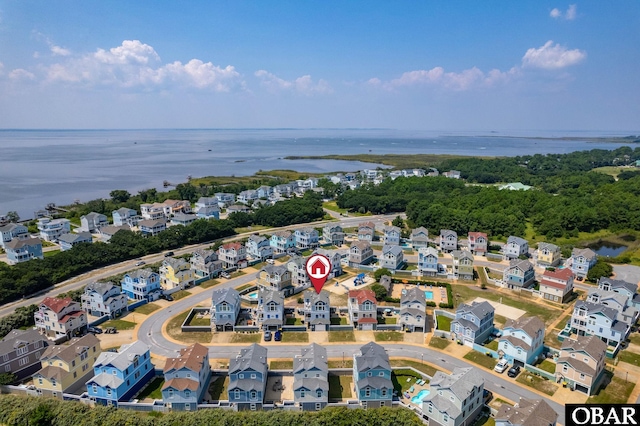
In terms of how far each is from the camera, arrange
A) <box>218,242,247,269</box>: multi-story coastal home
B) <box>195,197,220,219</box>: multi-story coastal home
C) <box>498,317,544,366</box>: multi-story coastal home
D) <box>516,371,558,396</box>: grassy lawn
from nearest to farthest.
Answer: <box>516,371,558,396</box>: grassy lawn → <box>498,317,544,366</box>: multi-story coastal home → <box>218,242,247,269</box>: multi-story coastal home → <box>195,197,220,219</box>: multi-story coastal home

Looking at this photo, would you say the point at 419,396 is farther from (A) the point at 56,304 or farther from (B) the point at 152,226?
(B) the point at 152,226

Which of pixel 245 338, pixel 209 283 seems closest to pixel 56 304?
pixel 209 283

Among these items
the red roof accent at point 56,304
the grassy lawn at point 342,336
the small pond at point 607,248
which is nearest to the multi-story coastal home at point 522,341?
the grassy lawn at point 342,336

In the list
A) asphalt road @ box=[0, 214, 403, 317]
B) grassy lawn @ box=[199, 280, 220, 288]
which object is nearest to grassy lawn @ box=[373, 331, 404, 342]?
grassy lawn @ box=[199, 280, 220, 288]

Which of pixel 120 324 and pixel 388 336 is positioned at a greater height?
pixel 120 324

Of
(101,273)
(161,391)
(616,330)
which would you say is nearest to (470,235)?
(616,330)

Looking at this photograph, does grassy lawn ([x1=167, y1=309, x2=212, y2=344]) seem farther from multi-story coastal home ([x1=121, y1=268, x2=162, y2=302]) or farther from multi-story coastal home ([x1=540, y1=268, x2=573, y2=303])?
multi-story coastal home ([x1=540, y1=268, x2=573, y2=303])

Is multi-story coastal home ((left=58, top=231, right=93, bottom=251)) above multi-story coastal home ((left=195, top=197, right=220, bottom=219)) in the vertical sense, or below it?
below

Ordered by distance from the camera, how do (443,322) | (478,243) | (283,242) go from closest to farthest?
(443,322) < (478,243) < (283,242)
